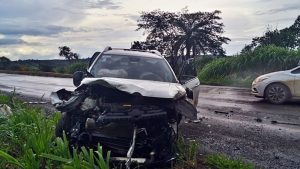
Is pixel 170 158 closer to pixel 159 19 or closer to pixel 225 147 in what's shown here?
pixel 225 147

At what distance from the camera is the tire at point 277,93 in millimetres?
12891

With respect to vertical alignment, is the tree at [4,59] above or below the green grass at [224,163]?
above

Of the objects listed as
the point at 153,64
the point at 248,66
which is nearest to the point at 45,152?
the point at 153,64

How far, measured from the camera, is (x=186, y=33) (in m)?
36.3

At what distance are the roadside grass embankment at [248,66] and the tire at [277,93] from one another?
644 cm

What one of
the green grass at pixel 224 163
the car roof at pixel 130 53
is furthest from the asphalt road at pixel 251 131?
the car roof at pixel 130 53

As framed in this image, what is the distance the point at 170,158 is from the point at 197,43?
3105 cm

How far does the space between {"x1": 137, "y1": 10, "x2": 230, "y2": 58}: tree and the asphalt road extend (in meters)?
22.5

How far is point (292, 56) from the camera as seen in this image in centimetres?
2025

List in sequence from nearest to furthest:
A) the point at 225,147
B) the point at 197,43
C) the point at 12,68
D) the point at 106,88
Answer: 1. the point at 106,88
2. the point at 225,147
3. the point at 197,43
4. the point at 12,68

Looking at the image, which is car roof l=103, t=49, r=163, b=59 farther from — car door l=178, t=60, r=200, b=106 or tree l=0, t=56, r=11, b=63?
tree l=0, t=56, r=11, b=63

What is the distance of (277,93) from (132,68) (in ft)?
21.9

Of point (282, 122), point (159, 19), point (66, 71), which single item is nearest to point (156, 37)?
point (159, 19)

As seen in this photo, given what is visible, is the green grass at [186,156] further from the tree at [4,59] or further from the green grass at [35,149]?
the tree at [4,59]
